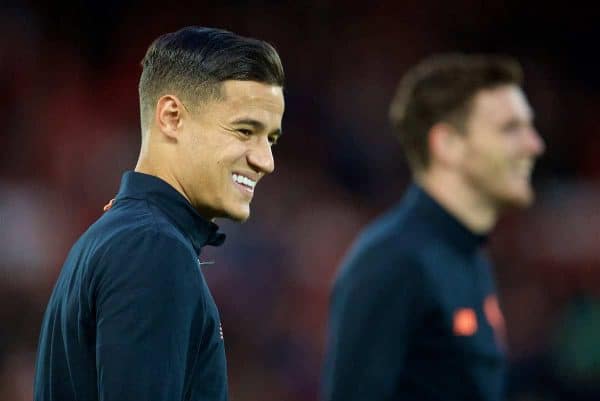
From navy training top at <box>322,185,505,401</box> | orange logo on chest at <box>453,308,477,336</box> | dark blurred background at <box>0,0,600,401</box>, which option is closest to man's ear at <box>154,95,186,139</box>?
navy training top at <box>322,185,505,401</box>

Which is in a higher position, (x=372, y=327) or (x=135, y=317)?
(x=135, y=317)

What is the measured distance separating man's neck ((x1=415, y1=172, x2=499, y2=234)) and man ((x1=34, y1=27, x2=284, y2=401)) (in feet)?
5.55

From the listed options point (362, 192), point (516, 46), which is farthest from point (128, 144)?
point (516, 46)

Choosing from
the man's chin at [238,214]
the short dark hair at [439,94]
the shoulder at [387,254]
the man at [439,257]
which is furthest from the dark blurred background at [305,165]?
the man's chin at [238,214]

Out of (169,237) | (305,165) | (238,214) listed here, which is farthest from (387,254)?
(305,165)

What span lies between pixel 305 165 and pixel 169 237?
5637 mm

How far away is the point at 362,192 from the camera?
24.3 ft

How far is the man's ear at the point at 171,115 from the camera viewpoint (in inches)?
74.2

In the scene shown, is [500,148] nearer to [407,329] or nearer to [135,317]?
[407,329]

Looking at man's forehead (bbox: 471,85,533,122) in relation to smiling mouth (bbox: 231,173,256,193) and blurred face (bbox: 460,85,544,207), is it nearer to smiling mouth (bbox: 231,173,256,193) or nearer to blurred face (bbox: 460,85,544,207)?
blurred face (bbox: 460,85,544,207)

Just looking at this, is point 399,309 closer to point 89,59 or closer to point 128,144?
point 128,144

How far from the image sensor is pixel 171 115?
189cm

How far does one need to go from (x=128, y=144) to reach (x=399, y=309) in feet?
12.3

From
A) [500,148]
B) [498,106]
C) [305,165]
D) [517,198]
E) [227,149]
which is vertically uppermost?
[227,149]
